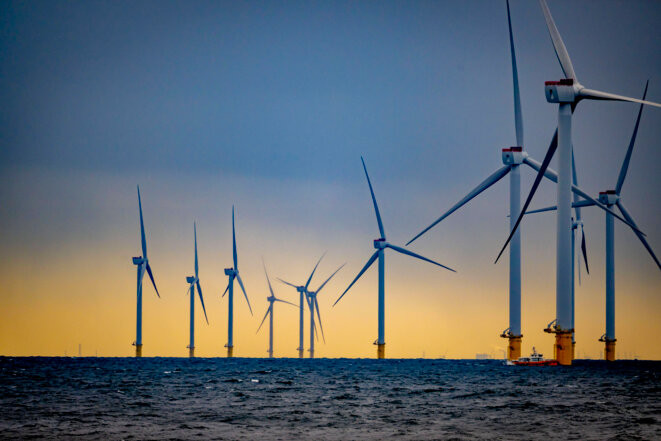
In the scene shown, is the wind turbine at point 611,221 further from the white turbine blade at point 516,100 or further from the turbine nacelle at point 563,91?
the turbine nacelle at point 563,91

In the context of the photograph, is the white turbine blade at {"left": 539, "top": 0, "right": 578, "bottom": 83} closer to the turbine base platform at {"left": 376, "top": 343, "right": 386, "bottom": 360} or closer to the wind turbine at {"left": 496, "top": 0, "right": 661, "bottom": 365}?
the wind turbine at {"left": 496, "top": 0, "right": 661, "bottom": 365}

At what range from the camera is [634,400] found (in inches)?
2719

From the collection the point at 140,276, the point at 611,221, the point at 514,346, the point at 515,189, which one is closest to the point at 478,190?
the point at 515,189

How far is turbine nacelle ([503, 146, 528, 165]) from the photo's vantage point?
409ft

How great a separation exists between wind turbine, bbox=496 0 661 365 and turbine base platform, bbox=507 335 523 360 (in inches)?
985

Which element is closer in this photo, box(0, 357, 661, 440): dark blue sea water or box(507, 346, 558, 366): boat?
box(0, 357, 661, 440): dark blue sea water

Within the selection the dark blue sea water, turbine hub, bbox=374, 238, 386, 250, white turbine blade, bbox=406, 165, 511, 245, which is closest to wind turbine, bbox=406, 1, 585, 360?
white turbine blade, bbox=406, 165, 511, 245

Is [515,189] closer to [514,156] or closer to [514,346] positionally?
[514,156]

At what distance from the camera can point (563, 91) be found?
9550 cm

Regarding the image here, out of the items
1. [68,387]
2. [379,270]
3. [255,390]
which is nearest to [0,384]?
[68,387]

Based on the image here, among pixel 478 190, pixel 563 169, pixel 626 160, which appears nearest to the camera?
pixel 563 169

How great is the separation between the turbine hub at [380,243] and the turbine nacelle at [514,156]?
1692 inches

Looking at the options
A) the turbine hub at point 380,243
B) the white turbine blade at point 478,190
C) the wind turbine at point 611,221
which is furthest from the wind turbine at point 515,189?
the turbine hub at point 380,243

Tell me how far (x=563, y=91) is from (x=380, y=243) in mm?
73497
